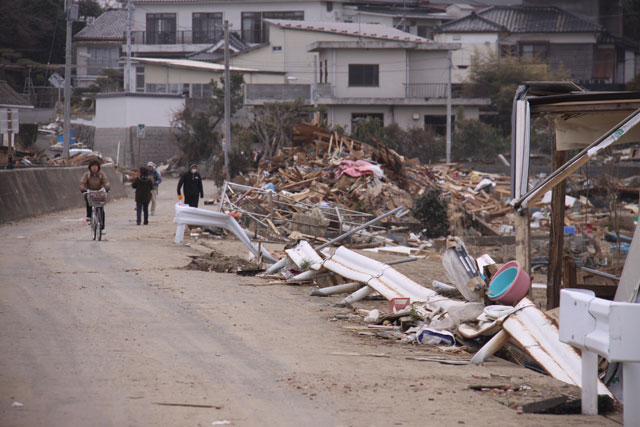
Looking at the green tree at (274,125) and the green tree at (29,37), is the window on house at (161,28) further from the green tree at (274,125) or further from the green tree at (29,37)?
the green tree at (274,125)

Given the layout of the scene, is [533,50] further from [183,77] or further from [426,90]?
[183,77]

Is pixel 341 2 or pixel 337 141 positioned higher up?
pixel 341 2

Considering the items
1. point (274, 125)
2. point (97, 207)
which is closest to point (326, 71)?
point (274, 125)

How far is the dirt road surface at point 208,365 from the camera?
583 centimetres

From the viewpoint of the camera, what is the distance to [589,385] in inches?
241

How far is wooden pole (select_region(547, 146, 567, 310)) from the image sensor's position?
10984mm

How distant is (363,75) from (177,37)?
23.9 metres

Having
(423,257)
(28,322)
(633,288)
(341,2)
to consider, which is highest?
(341,2)

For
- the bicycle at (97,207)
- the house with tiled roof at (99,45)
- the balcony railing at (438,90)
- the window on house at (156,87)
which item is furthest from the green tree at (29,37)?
the bicycle at (97,207)

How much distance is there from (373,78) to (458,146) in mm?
8830

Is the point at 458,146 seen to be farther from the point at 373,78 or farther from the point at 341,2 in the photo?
the point at 341,2

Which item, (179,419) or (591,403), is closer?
(179,419)

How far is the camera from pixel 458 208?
26.3 m

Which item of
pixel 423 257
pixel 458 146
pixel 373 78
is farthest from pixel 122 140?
pixel 423 257
